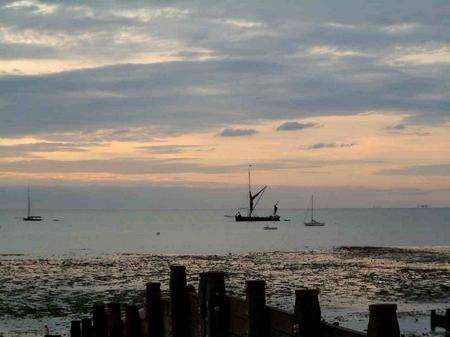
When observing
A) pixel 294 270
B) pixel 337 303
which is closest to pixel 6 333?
pixel 337 303

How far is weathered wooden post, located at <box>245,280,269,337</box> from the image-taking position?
32.5 ft

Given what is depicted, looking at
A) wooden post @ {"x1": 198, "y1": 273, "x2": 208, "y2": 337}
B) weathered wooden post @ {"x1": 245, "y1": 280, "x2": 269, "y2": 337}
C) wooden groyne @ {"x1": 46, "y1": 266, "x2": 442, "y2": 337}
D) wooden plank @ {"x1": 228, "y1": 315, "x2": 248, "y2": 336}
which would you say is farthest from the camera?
wooden post @ {"x1": 198, "y1": 273, "x2": 208, "y2": 337}

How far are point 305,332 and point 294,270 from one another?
5328 cm

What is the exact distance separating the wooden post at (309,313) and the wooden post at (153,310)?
5711 mm

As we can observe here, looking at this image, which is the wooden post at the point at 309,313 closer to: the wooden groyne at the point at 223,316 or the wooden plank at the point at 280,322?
the wooden groyne at the point at 223,316

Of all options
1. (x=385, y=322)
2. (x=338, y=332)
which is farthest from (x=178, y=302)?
(x=385, y=322)

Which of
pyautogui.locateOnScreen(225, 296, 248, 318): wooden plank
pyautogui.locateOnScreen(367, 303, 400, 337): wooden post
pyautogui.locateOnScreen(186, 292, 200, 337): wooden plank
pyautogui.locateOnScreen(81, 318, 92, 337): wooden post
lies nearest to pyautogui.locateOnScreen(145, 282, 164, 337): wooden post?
pyautogui.locateOnScreen(186, 292, 200, 337): wooden plank

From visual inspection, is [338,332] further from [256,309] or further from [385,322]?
[256,309]

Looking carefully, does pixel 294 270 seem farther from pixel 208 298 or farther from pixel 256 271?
pixel 208 298

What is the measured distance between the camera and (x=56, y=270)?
62.5 metres

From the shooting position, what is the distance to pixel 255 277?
54.4m

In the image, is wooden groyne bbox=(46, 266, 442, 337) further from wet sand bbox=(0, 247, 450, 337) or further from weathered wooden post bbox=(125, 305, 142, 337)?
wet sand bbox=(0, 247, 450, 337)

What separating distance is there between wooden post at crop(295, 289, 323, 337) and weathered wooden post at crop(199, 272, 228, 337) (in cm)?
268

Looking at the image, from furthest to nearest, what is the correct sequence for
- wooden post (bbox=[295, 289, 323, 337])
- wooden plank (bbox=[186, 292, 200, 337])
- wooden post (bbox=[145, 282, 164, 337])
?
wooden post (bbox=[145, 282, 164, 337]), wooden plank (bbox=[186, 292, 200, 337]), wooden post (bbox=[295, 289, 323, 337])
